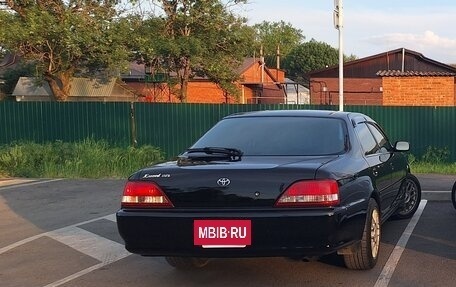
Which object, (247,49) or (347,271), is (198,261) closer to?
(347,271)

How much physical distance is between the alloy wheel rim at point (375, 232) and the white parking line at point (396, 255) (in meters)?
0.19

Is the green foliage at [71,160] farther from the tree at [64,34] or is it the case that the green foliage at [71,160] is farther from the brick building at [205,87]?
the brick building at [205,87]

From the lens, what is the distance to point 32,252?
7.08 metres

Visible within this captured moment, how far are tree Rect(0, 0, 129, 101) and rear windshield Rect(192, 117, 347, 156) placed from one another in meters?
18.2

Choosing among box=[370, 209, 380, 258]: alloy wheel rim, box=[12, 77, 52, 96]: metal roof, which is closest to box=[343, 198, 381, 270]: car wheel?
box=[370, 209, 380, 258]: alloy wheel rim

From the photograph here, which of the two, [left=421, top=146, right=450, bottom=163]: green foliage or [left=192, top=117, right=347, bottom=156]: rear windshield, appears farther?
[left=421, top=146, right=450, bottom=163]: green foliage

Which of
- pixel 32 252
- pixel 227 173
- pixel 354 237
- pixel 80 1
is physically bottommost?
pixel 32 252

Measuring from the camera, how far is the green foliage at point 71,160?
14359 millimetres

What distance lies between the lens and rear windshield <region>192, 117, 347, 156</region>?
5707mm

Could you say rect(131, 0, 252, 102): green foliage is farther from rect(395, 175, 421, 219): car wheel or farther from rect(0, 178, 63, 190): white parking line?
rect(395, 175, 421, 219): car wheel

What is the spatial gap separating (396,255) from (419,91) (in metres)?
16.0

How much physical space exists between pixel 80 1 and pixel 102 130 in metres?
8.41

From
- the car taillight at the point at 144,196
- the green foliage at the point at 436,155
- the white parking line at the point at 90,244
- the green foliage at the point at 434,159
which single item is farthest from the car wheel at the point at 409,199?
the green foliage at the point at 436,155

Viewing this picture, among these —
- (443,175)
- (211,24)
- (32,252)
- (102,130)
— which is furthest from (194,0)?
(32,252)
